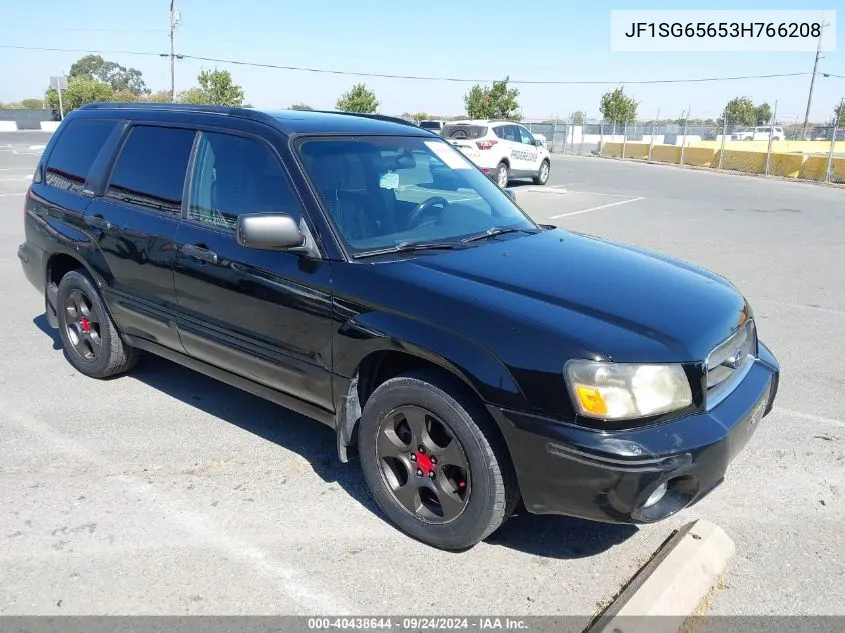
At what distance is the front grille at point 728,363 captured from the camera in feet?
9.60

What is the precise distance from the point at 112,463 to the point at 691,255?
8.17 m

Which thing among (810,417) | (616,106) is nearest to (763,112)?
(616,106)

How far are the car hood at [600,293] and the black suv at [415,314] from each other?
0.04 ft

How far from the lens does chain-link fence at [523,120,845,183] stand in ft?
83.6

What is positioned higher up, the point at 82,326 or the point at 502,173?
the point at 502,173

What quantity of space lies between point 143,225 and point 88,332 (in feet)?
3.91

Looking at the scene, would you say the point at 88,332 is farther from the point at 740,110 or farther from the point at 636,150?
the point at 740,110

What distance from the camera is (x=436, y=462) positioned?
3070 mm

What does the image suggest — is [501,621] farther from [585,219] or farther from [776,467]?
[585,219]

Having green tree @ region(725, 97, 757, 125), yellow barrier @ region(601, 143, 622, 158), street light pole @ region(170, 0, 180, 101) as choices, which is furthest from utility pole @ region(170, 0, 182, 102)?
green tree @ region(725, 97, 757, 125)

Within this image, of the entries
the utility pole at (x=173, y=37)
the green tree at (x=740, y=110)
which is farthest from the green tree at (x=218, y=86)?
the green tree at (x=740, y=110)

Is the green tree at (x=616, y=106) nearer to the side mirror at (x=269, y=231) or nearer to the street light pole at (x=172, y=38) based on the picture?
the street light pole at (x=172, y=38)

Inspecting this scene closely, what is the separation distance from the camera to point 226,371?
397cm

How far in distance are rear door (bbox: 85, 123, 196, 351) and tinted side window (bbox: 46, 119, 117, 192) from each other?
0.30m
